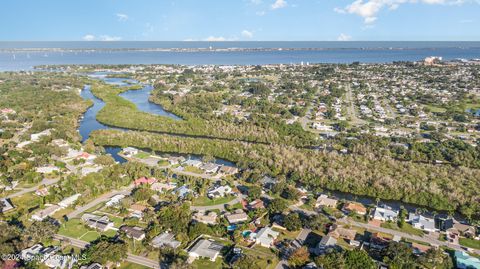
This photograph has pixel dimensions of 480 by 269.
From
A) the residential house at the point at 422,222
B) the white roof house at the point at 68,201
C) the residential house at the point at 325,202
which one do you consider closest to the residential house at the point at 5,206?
the white roof house at the point at 68,201

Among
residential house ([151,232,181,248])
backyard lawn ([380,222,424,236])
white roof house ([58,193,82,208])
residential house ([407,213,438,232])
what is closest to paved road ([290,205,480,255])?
backyard lawn ([380,222,424,236])

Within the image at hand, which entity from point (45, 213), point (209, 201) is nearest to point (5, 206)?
point (45, 213)

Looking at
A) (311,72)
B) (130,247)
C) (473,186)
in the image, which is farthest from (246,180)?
(311,72)

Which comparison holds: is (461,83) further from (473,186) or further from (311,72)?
(473,186)

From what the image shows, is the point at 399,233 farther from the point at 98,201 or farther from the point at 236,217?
the point at 98,201

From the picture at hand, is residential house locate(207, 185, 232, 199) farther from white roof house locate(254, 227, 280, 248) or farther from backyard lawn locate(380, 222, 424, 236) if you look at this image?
backyard lawn locate(380, 222, 424, 236)

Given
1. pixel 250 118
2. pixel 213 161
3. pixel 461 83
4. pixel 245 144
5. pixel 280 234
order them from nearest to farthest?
pixel 280 234 → pixel 213 161 → pixel 245 144 → pixel 250 118 → pixel 461 83
